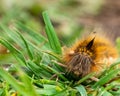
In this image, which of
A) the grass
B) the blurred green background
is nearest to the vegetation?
the grass

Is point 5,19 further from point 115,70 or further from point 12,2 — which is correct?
point 115,70

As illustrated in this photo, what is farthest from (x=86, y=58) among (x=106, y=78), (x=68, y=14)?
(x=68, y=14)

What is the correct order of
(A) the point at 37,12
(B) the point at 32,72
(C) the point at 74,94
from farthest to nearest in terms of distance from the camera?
(A) the point at 37,12 < (B) the point at 32,72 < (C) the point at 74,94

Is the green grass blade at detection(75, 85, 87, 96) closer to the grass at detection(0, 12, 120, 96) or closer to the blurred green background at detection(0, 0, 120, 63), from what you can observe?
the grass at detection(0, 12, 120, 96)

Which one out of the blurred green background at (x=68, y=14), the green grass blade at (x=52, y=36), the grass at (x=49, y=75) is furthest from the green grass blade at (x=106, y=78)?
the blurred green background at (x=68, y=14)

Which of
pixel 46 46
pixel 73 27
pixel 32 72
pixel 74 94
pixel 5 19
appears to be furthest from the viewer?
pixel 73 27

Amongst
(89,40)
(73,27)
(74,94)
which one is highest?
(73,27)

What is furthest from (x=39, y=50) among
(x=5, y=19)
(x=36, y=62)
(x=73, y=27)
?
(x=73, y=27)

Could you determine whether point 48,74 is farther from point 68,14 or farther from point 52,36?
point 68,14
